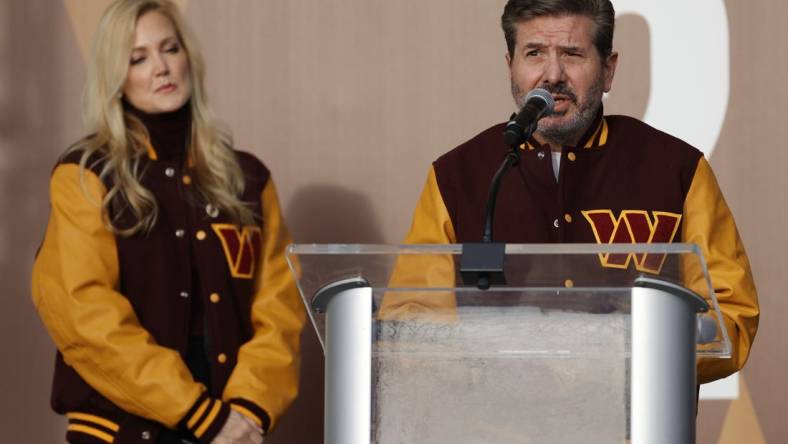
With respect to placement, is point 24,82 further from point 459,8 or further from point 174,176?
point 459,8

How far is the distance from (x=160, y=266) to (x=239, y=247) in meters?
0.21

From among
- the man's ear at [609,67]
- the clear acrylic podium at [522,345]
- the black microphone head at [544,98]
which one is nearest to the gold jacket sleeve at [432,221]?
the man's ear at [609,67]

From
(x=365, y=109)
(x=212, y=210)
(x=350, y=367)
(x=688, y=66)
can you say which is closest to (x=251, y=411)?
(x=212, y=210)

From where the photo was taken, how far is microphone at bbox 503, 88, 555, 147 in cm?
192

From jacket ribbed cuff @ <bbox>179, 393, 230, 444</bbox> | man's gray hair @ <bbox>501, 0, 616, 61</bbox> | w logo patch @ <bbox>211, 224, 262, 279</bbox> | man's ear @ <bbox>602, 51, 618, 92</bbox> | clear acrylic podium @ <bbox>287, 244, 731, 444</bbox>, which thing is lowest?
jacket ribbed cuff @ <bbox>179, 393, 230, 444</bbox>

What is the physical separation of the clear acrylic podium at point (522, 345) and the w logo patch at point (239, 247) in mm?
1564

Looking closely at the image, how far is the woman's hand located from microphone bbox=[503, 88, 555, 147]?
1348mm

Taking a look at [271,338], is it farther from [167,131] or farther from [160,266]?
[167,131]

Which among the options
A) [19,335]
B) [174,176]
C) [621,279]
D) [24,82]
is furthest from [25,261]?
[621,279]

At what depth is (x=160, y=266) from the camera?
3.20 metres

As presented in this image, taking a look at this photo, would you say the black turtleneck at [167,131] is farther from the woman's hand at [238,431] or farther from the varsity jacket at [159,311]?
the woman's hand at [238,431]

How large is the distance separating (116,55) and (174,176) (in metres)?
0.34

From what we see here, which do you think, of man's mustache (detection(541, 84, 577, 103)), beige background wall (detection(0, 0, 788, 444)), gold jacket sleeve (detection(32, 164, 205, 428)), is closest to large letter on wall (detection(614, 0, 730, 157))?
beige background wall (detection(0, 0, 788, 444))

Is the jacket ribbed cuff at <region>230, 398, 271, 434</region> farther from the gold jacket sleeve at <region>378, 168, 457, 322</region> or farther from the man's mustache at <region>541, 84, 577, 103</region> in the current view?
the gold jacket sleeve at <region>378, 168, 457, 322</region>
